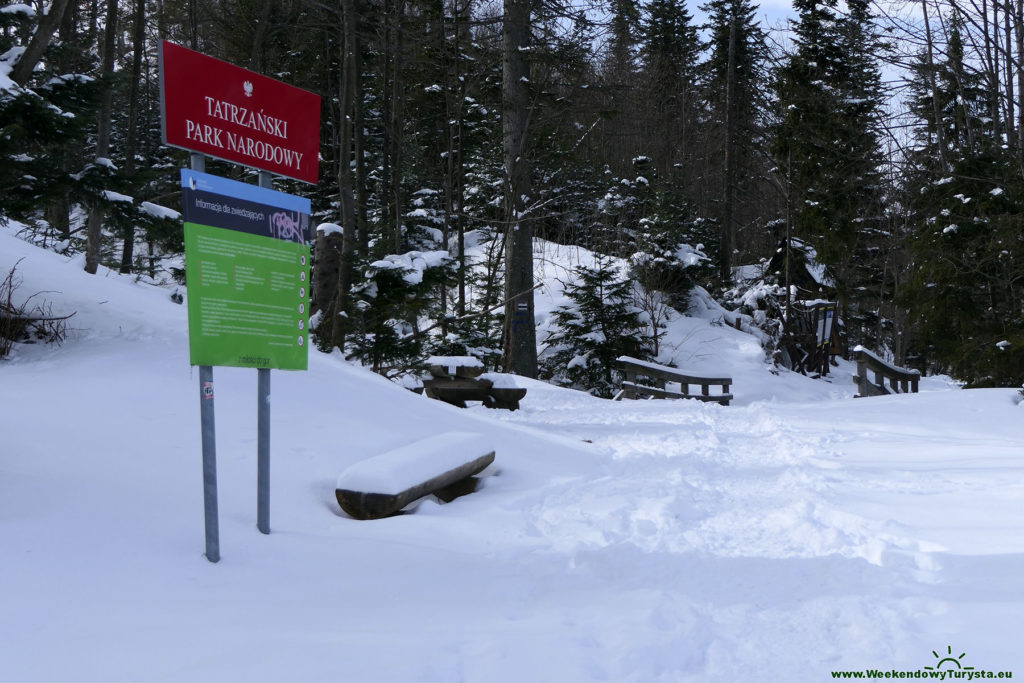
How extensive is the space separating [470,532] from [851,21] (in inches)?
969

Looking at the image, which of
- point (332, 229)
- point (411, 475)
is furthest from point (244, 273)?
point (332, 229)

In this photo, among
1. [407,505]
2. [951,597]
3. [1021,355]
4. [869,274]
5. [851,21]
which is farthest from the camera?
[869,274]

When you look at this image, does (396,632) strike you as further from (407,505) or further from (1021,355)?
(1021,355)

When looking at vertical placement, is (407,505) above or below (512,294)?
below

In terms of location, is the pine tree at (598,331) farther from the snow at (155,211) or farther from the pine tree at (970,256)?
the snow at (155,211)

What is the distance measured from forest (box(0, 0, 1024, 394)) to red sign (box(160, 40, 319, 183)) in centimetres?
287

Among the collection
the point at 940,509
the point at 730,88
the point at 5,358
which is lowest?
the point at 940,509

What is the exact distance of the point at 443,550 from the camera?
4406 mm

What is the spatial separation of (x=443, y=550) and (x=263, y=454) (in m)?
1.14

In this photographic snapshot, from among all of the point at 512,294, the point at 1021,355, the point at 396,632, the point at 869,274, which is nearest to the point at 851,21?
the point at 869,274

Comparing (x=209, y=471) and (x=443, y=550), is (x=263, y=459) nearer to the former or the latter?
(x=209, y=471)

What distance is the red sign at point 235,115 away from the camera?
3807 mm

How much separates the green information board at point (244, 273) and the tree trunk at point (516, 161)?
9413 mm

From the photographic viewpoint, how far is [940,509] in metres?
5.33
